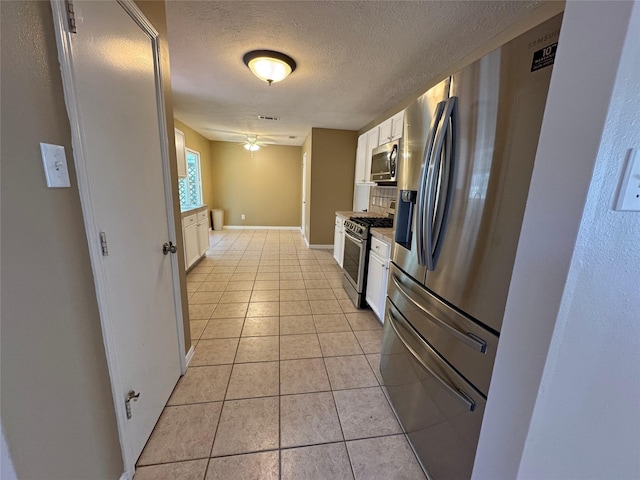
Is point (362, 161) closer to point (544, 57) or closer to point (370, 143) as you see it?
point (370, 143)

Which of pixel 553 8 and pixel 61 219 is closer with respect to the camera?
pixel 61 219

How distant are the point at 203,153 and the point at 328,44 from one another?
5277mm

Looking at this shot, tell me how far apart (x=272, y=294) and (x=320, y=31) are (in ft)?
8.69

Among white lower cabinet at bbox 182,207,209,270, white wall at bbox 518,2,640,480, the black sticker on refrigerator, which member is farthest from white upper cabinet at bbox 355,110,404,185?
white lower cabinet at bbox 182,207,209,270

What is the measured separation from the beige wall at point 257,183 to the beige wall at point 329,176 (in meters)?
2.30

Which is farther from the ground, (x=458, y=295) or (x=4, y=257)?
(x=4, y=257)

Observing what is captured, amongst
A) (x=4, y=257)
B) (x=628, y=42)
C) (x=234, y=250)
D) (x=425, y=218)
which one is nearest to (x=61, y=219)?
(x=4, y=257)

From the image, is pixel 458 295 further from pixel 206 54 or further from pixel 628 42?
pixel 206 54

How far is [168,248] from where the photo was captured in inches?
61.7

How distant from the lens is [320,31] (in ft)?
6.13

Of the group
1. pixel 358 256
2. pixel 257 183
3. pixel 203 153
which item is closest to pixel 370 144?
pixel 358 256

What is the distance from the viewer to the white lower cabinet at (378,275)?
236cm

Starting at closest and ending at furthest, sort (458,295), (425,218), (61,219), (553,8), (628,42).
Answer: (628,42) < (61,219) < (458,295) < (425,218) < (553,8)

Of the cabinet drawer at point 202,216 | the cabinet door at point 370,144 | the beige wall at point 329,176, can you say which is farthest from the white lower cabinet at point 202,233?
the cabinet door at point 370,144
